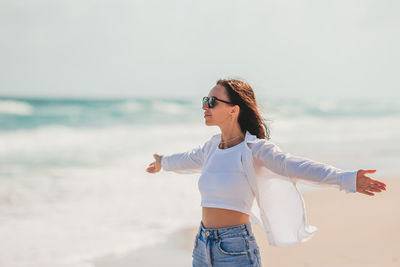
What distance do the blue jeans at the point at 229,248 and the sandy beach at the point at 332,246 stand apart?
7.94ft

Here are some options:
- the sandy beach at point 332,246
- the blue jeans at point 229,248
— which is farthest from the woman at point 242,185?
the sandy beach at point 332,246

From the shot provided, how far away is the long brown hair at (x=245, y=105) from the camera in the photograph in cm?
308

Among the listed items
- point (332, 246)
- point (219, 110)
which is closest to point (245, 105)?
point (219, 110)

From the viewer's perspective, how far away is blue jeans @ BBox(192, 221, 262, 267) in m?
2.80

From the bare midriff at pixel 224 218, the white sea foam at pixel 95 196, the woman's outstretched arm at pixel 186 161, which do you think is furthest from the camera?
the white sea foam at pixel 95 196

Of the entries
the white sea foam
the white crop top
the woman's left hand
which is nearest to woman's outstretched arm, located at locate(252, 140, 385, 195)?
the woman's left hand

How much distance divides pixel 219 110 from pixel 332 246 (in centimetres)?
314

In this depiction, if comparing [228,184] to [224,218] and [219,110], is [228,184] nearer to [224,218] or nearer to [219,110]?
[224,218]

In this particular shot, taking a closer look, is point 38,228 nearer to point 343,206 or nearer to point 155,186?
point 155,186

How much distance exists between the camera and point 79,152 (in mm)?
15688

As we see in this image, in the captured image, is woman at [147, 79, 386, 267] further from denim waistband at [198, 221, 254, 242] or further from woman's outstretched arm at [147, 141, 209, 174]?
woman's outstretched arm at [147, 141, 209, 174]

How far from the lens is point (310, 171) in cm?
261

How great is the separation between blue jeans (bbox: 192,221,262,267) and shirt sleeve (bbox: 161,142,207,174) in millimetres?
682

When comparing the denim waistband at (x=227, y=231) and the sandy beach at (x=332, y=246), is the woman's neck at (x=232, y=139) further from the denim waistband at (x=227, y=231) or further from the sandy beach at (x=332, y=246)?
the sandy beach at (x=332, y=246)
